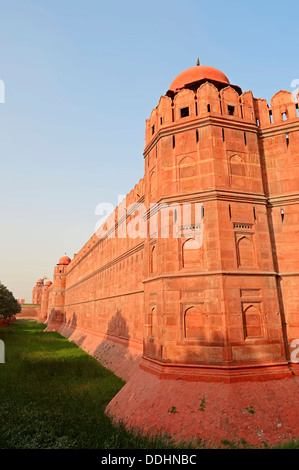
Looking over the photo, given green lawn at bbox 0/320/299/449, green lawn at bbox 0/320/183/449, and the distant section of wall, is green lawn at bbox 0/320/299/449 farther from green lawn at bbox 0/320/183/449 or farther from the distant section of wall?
the distant section of wall

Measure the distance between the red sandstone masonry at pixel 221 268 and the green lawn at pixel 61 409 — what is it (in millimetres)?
940

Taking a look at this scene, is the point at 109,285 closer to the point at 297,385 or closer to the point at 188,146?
the point at 188,146

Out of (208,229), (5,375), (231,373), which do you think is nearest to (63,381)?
(5,375)

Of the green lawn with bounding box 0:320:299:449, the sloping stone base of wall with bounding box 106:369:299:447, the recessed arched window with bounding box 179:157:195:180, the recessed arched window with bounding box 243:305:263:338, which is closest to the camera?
the green lawn with bounding box 0:320:299:449

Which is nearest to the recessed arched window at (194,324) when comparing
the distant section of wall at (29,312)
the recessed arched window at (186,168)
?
the recessed arched window at (186,168)

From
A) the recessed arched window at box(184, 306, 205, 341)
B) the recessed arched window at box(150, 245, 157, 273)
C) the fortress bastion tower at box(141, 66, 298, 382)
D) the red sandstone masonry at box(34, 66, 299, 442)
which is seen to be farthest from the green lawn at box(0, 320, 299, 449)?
the recessed arched window at box(150, 245, 157, 273)

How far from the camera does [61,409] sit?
10266 millimetres

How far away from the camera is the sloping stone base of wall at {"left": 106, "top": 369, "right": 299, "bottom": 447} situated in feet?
24.6

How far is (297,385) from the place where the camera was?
898cm

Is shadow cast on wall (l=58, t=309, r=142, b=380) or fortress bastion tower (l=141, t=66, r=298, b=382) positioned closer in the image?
fortress bastion tower (l=141, t=66, r=298, b=382)

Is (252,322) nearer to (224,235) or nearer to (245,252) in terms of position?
(245,252)

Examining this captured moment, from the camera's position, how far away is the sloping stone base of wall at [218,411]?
7.50 meters

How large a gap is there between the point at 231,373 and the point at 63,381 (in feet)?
32.5

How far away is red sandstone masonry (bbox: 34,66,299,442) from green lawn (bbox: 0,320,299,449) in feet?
3.08
